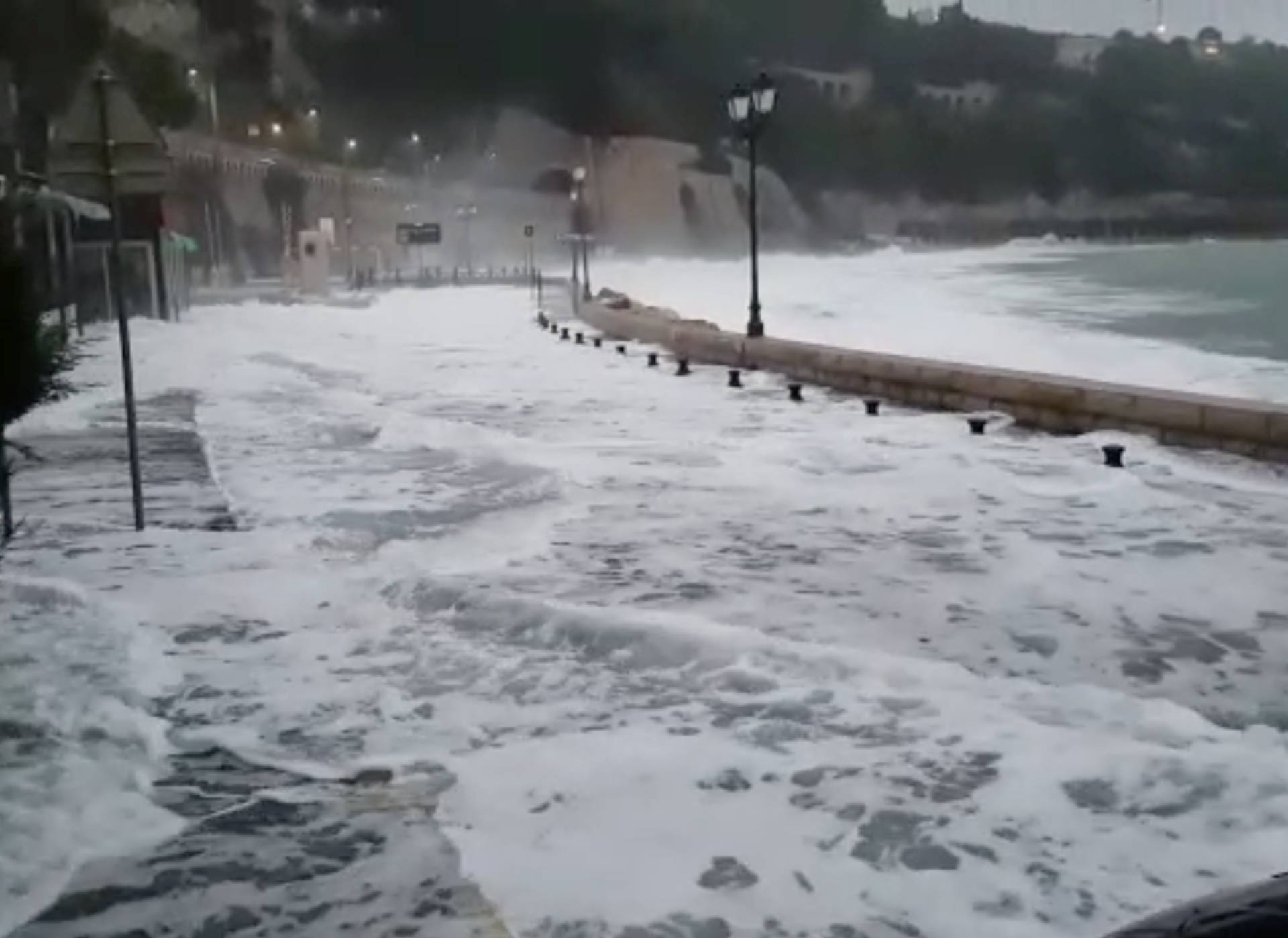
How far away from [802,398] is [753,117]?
7966 millimetres

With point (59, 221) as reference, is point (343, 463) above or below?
below

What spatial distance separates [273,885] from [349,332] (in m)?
33.4

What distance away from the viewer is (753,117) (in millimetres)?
24984

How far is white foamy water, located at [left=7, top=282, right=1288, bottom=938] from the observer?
4.47m

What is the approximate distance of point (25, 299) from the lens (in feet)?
26.8

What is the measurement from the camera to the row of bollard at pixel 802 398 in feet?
41.4

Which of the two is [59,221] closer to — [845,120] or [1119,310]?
[1119,310]

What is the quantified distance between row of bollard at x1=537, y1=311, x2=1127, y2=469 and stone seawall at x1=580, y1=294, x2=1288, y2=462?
1.76ft

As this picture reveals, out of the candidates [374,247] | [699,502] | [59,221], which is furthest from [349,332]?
[374,247]

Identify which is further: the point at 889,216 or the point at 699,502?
the point at 889,216

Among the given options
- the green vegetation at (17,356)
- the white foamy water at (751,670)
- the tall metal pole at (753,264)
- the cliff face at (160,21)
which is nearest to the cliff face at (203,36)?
the cliff face at (160,21)

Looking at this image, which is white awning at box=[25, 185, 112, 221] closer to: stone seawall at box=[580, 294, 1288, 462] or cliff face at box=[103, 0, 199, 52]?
stone seawall at box=[580, 294, 1288, 462]

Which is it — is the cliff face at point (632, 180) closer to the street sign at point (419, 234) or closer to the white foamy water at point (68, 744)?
the street sign at point (419, 234)

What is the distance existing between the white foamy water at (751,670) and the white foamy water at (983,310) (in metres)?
21.8
